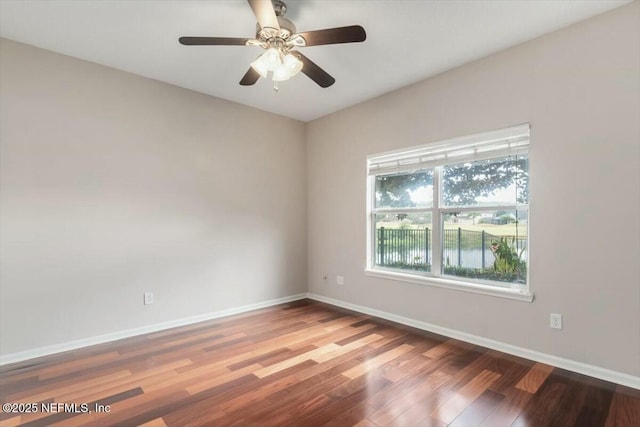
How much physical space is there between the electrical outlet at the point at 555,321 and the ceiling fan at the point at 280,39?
100 inches

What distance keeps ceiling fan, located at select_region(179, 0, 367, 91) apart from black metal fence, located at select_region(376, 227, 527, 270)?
7.03ft

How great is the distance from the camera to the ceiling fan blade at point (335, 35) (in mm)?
1896

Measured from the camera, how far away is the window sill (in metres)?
2.67

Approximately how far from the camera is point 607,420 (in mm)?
1808

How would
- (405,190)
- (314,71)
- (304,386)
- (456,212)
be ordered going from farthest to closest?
(405,190), (456,212), (314,71), (304,386)

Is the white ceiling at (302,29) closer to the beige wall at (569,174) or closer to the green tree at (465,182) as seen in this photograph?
the beige wall at (569,174)

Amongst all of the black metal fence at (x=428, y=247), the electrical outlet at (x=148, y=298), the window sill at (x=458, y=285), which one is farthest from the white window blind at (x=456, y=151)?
the electrical outlet at (x=148, y=298)

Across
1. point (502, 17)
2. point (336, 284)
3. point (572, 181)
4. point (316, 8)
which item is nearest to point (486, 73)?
point (502, 17)

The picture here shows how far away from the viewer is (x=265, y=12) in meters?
1.78

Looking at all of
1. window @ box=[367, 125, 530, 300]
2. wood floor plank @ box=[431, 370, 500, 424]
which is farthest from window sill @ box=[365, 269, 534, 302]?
wood floor plank @ box=[431, 370, 500, 424]

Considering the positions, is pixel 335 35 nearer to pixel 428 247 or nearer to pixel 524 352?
pixel 428 247

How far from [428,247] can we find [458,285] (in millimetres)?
547

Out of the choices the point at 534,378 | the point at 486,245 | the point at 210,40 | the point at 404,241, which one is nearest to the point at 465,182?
the point at 486,245

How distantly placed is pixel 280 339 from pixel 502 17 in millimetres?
3297
